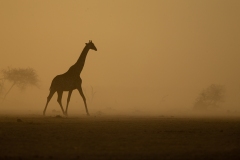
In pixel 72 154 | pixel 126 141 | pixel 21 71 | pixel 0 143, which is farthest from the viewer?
pixel 21 71

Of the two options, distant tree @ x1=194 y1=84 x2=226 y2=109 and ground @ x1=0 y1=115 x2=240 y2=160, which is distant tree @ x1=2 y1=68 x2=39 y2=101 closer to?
distant tree @ x1=194 y1=84 x2=226 y2=109

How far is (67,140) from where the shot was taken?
17.3 meters

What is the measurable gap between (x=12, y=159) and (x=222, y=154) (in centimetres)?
604

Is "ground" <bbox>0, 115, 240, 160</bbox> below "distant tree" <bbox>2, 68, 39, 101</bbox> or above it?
below

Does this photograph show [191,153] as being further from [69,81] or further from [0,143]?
[69,81]

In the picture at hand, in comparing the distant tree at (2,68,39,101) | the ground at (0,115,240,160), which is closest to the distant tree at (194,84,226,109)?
the distant tree at (2,68,39,101)

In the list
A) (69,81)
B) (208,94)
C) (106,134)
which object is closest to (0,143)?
(106,134)

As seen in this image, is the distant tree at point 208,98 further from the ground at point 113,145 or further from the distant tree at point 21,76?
the ground at point 113,145

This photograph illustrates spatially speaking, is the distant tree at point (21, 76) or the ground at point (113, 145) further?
the distant tree at point (21, 76)

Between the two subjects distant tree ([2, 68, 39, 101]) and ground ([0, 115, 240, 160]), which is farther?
distant tree ([2, 68, 39, 101])

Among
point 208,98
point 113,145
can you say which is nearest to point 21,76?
point 208,98

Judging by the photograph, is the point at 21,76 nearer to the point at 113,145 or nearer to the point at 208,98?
the point at 208,98

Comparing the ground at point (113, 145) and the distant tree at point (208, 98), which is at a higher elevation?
the distant tree at point (208, 98)

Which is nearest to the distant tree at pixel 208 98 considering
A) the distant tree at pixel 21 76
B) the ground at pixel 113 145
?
the distant tree at pixel 21 76
